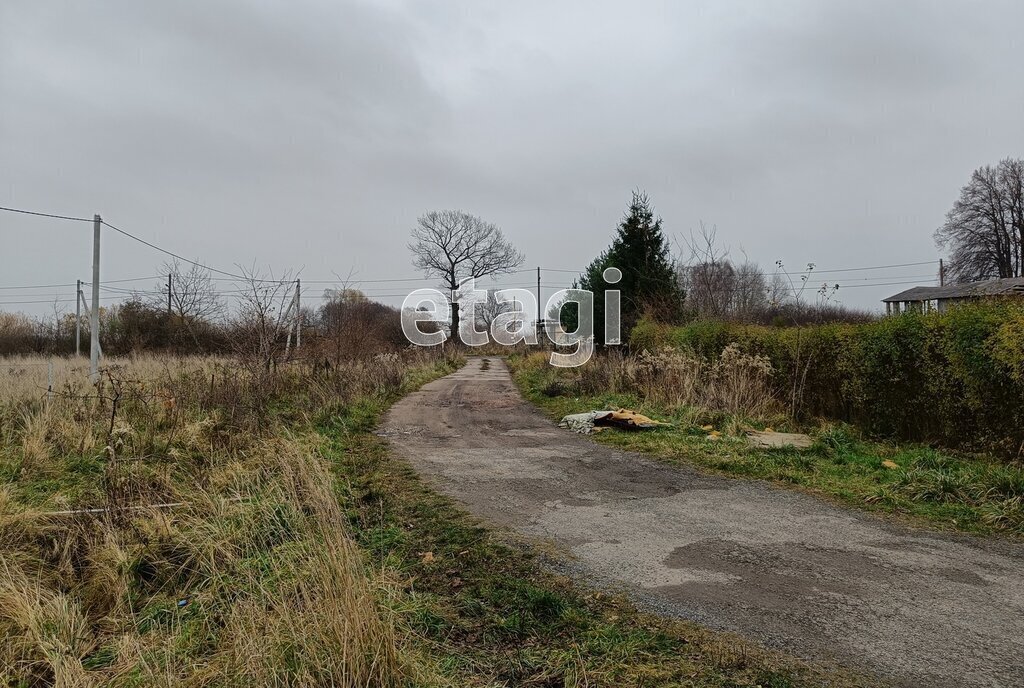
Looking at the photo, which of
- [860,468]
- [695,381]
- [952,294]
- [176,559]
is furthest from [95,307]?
[952,294]

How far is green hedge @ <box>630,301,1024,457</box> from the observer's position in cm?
668

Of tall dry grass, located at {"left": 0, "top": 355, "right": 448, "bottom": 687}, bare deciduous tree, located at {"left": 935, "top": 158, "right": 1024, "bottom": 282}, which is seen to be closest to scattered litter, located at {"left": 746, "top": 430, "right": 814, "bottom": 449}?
tall dry grass, located at {"left": 0, "top": 355, "right": 448, "bottom": 687}

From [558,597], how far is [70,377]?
12.5 metres

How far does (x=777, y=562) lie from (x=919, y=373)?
17.9 ft

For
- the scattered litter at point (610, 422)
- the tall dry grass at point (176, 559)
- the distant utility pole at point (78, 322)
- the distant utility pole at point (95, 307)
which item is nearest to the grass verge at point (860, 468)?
the scattered litter at point (610, 422)

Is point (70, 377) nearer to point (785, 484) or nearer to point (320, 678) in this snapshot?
point (320, 678)

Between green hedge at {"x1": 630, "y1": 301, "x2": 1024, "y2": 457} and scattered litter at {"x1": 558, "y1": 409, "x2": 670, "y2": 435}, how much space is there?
295cm

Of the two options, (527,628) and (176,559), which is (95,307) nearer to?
(176,559)

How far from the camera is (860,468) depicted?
A: 7113mm

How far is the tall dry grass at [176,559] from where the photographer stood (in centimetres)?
273

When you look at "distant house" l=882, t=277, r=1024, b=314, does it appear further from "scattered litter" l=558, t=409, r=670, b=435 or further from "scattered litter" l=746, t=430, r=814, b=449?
"scattered litter" l=558, t=409, r=670, b=435

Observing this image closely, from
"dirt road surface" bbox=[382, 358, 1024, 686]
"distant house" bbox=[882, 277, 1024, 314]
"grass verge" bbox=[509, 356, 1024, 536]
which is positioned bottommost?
"dirt road surface" bbox=[382, 358, 1024, 686]

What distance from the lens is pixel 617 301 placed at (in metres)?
22.3

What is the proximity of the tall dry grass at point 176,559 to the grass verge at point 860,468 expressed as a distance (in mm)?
4963
